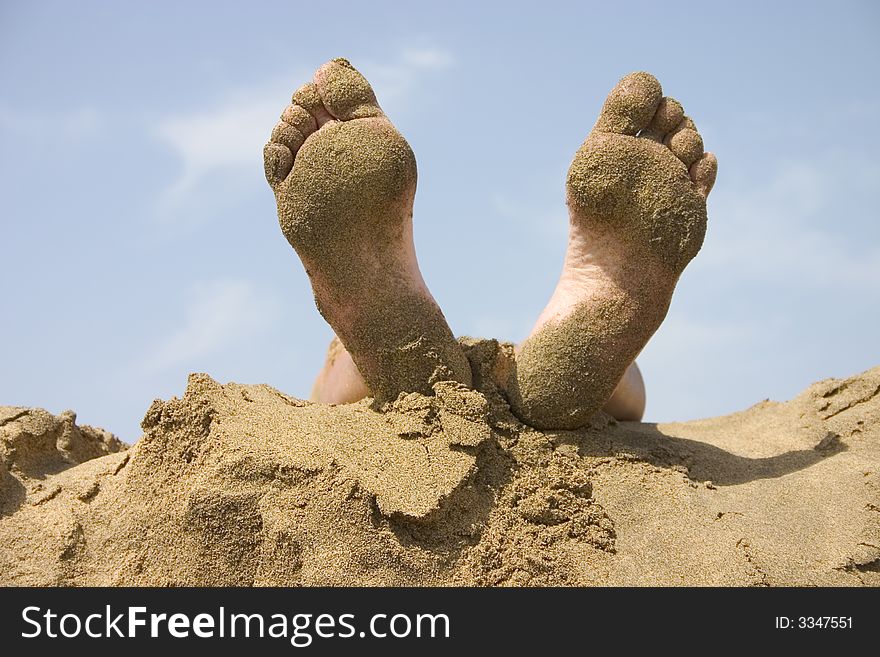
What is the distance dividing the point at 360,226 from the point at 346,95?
355mm

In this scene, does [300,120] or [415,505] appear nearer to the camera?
[415,505]

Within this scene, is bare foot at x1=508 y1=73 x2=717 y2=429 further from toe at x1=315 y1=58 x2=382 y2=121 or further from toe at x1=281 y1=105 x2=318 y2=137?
toe at x1=281 y1=105 x2=318 y2=137

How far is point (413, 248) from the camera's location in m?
2.71

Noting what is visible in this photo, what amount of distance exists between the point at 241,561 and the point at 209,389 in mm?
521

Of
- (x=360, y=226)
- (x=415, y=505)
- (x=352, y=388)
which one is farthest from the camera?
(x=352, y=388)

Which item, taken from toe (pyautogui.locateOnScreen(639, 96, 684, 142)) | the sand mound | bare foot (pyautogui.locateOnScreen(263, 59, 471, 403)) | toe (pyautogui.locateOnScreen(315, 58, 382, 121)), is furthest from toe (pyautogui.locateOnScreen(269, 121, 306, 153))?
toe (pyautogui.locateOnScreen(639, 96, 684, 142))

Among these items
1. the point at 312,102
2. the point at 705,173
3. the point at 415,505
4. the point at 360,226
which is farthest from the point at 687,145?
the point at 415,505

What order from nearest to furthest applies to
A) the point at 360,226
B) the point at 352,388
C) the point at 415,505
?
the point at 415,505 < the point at 360,226 < the point at 352,388

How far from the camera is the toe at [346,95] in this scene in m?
2.60

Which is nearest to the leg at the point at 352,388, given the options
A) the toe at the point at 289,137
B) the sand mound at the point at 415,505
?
the sand mound at the point at 415,505

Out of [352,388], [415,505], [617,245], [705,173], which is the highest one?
[705,173]

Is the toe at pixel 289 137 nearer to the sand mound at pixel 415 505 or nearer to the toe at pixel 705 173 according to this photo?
the sand mound at pixel 415 505

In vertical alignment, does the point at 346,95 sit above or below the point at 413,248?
above

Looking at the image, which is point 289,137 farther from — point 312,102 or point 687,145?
point 687,145
